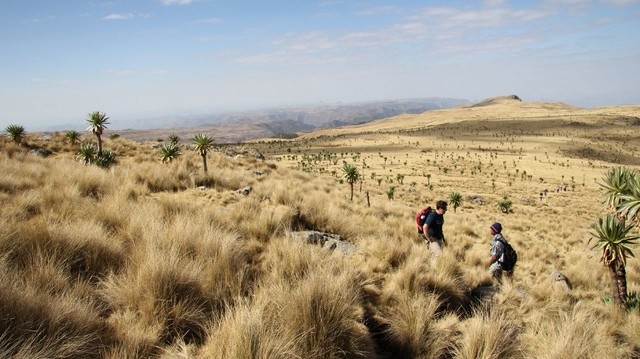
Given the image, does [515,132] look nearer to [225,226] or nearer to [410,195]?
[410,195]

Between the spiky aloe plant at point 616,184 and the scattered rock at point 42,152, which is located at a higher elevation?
the scattered rock at point 42,152

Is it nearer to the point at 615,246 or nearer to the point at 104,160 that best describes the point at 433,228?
the point at 615,246

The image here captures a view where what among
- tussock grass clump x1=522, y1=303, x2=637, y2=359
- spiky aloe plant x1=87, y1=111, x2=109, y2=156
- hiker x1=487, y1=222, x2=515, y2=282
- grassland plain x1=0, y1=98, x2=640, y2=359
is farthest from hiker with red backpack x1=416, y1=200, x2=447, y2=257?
spiky aloe plant x1=87, y1=111, x2=109, y2=156

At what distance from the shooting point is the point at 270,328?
12.5 ft

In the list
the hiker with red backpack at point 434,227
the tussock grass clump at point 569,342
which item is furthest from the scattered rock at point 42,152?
the tussock grass clump at point 569,342

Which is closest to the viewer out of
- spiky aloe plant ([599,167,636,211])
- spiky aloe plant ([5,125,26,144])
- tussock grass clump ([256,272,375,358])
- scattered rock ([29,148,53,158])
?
tussock grass clump ([256,272,375,358])

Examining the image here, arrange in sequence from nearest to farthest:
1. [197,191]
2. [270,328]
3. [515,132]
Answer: [270,328]
[197,191]
[515,132]

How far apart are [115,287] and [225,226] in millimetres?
3661

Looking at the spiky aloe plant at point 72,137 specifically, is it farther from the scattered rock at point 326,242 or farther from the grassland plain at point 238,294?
the scattered rock at point 326,242

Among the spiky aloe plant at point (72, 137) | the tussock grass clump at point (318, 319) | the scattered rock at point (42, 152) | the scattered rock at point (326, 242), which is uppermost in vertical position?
the spiky aloe plant at point (72, 137)

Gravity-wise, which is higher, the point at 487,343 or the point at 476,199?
the point at 487,343

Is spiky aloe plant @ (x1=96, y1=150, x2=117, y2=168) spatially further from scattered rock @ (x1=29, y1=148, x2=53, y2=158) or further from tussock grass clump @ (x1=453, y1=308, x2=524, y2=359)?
tussock grass clump @ (x1=453, y1=308, x2=524, y2=359)

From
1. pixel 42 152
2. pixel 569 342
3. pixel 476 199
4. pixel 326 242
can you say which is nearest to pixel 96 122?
pixel 42 152

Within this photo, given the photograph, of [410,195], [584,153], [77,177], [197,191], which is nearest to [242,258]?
[77,177]
